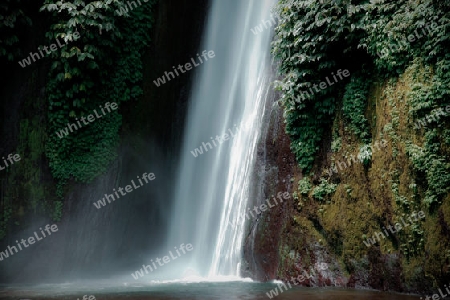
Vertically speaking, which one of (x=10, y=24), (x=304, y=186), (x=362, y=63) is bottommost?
(x=304, y=186)

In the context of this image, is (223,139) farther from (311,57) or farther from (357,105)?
(357,105)

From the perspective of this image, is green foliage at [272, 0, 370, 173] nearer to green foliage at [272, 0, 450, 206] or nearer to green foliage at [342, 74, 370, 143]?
green foliage at [272, 0, 450, 206]

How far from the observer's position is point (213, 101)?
498 inches

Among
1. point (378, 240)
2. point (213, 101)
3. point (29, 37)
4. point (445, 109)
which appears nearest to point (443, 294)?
point (378, 240)

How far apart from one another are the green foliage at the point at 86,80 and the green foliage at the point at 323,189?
5775 millimetres

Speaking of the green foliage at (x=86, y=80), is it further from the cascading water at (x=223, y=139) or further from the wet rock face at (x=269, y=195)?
the wet rock face at (x=269, y=195)

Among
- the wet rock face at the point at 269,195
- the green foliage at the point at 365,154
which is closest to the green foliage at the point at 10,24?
the wet rock face at the point at 269,195

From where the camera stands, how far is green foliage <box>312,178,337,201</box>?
8312 millimetres

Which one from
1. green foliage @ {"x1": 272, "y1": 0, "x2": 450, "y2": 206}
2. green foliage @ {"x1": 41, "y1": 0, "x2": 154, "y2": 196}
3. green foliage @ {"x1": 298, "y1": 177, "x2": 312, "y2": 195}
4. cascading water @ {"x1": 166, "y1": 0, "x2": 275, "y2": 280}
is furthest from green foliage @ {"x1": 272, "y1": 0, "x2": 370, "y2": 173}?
green foliage @ {"x1": 41, "y1": 0, "x2": 154, "y2": 196}

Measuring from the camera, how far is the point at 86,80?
11.2 metres

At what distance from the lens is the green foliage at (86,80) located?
10.8 m

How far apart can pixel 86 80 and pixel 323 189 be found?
262 inches

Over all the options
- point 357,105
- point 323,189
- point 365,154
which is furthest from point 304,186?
point 357,105

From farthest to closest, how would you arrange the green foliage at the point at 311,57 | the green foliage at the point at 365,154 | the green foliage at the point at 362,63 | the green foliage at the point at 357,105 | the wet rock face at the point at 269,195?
the wet rock face at the point at 269,195 < the green foliage at the point at 311,57 < the green foliage at the point at 357,105 < the green foliage at the point at 365,154 < the green foliage at the point at 362,63
